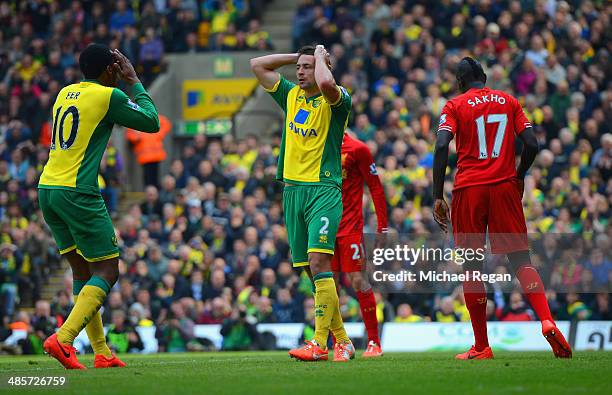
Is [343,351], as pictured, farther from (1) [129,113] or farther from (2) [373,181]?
(1) [129,113]

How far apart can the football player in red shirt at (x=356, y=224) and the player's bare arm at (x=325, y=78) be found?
1.86m

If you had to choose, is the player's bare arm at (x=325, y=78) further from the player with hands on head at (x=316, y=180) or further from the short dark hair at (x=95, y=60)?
the short dark hair at (x=95, y=60)

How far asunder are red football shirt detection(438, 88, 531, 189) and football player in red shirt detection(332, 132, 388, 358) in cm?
199

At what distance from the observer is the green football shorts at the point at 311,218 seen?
11.4m

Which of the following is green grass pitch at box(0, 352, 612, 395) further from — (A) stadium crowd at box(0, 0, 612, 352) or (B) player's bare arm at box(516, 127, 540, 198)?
(A) stadium crowd at box(0, 0, 612, 352)

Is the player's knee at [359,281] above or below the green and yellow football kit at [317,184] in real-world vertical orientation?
below

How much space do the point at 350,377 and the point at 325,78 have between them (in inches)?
119

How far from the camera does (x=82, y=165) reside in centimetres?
1070

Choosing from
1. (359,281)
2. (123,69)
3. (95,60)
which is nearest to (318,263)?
(359,281)

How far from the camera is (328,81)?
1119 centimetres

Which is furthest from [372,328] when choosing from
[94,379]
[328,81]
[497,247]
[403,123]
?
[403,123]

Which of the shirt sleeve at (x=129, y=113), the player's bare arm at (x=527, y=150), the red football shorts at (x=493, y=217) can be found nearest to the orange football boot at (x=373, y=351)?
the red football shorts at (x=493, y=217)

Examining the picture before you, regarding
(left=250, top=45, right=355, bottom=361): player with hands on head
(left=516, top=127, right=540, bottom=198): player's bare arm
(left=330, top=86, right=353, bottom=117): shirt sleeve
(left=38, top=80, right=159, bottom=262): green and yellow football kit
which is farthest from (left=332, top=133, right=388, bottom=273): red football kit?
(left=38, top=80, right=159, bottom=262): green and yellow football kit

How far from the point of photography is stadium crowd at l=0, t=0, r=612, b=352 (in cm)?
1925
